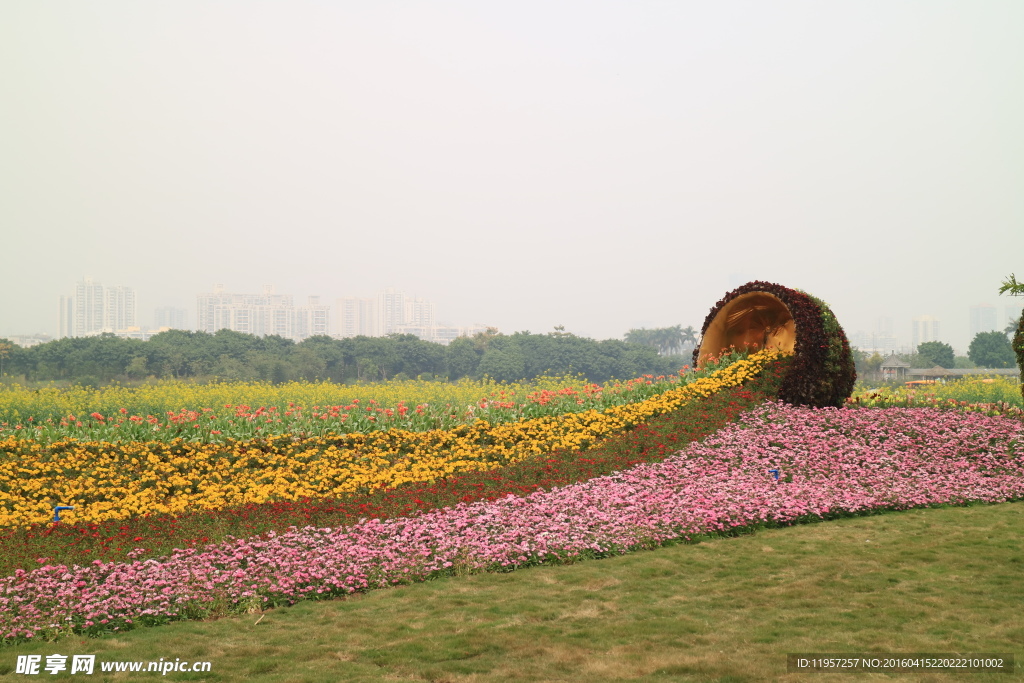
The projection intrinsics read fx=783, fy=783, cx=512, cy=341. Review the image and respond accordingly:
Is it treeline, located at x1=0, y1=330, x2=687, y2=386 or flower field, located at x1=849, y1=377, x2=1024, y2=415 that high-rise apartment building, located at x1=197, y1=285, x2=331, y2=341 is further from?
flower field, located at x1=849, y1=377, x2=1024, y2=415

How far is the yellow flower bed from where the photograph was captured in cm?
948

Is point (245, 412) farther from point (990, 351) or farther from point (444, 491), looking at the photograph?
point (990, 351)

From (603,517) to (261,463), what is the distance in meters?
5.83

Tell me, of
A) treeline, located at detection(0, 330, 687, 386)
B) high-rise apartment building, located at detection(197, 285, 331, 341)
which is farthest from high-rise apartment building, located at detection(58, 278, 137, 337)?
treeline, located at detection(0, 330, 687, 386)

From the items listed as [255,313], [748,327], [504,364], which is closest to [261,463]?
[748,327]

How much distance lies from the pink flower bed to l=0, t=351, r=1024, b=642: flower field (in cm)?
2

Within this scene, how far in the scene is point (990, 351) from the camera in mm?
64562

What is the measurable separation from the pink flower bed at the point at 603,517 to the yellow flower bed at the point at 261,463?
6.62 feet

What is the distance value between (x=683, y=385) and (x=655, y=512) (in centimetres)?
702

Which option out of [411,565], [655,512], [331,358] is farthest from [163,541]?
[331,358]

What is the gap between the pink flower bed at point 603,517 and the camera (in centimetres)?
601

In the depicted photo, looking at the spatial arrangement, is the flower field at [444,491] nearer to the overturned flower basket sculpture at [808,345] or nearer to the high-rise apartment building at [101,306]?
the overturned flower basket sculpture at [808,345]

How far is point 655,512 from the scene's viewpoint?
8.48 m

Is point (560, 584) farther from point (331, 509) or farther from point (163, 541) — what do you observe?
point (163, 541)
